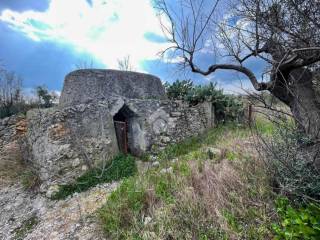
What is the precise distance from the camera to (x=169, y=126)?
28.6 feet

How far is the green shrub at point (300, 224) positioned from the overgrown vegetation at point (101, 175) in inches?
152

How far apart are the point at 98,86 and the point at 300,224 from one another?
6.11 m

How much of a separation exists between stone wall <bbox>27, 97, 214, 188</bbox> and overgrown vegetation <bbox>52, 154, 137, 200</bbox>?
7.2 inches

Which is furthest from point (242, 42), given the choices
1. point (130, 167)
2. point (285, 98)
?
point (130, 167)

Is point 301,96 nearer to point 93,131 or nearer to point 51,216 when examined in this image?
point 93,131

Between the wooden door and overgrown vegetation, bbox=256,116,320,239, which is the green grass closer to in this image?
the wooden door

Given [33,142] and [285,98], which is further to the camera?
[33,142]

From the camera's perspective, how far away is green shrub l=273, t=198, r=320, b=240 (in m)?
3.22

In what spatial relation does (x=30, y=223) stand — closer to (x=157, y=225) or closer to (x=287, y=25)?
(x=157, y=225)

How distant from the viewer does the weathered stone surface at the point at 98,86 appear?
26.6 ft

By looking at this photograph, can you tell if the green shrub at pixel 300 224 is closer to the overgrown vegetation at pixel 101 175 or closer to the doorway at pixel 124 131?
the overgrown vegetation at pixel 101 175

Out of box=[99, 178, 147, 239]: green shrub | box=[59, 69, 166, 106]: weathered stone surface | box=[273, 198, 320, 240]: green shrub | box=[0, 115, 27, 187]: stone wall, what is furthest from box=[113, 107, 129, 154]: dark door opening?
box=[273, 198, 320, 240]: green shrub

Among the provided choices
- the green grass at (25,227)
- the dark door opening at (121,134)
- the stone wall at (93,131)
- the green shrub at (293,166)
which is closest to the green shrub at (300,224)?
the green shrub at (293,166)

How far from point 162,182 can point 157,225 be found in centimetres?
103
